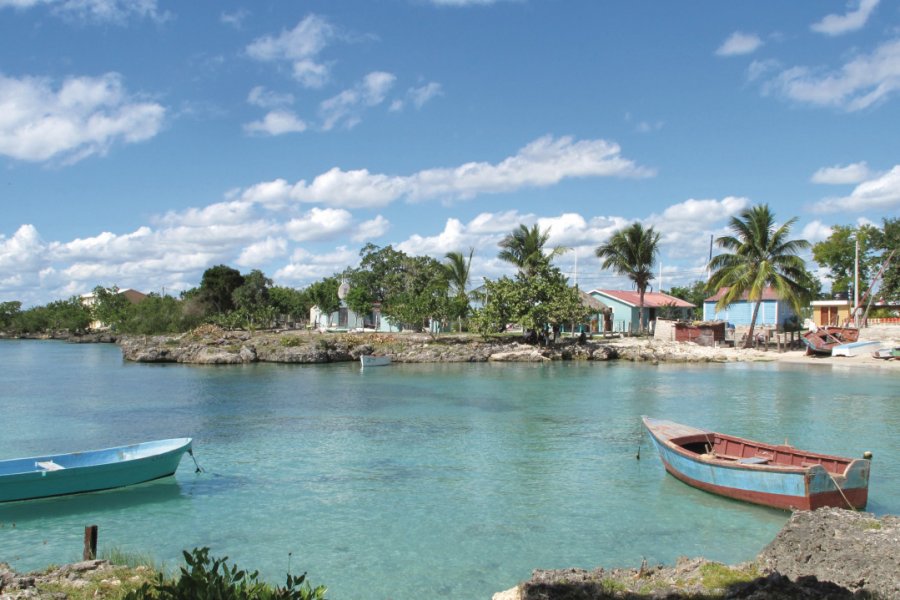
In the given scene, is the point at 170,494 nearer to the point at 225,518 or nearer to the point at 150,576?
the point at 225,518

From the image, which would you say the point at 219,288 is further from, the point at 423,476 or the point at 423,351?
the point at 423,476

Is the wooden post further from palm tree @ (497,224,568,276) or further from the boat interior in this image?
palm tree @ (497,224,568,276)

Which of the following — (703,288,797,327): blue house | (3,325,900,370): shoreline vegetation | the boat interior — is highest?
(703,288,797,327): blue house

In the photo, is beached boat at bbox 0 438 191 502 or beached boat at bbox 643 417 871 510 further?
beached boat at bbox 0 438 191 502

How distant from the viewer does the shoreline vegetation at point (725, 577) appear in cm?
704

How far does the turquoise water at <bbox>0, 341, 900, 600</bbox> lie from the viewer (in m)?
10.8

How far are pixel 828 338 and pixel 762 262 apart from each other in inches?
271

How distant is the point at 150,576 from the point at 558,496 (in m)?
8.49

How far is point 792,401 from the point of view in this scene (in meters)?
26.9

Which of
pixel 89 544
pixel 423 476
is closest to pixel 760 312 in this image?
pixel 423 476

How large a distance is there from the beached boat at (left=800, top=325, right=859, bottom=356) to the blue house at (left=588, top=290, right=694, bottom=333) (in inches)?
617

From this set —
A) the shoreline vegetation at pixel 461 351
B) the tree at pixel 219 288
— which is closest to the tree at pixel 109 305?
the tree at pixel 219 288

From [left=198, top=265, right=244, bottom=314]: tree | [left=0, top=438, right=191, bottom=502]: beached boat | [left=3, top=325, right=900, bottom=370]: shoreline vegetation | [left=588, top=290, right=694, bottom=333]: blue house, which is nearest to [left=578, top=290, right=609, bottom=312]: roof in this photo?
[left=588, top=290, right=694, bottom=333]: blue house

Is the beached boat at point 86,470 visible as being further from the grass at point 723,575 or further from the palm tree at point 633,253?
the palm tree at point 633,253
